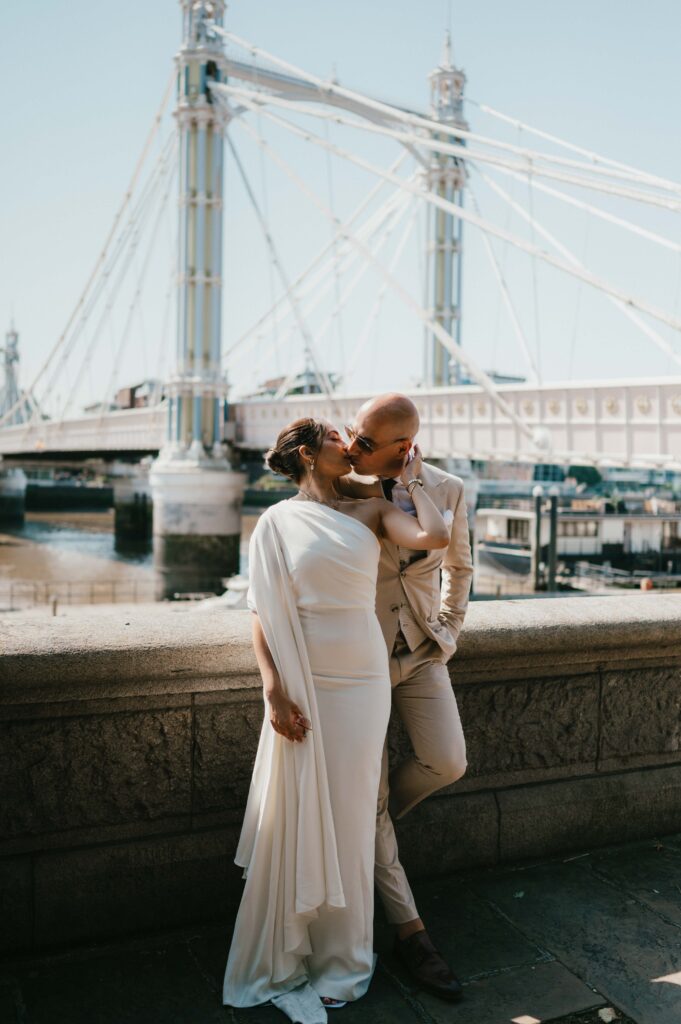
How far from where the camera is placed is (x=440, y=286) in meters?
36.2

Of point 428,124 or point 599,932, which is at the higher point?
point 428,124

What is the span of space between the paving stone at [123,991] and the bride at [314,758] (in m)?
0.10

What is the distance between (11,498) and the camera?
5659cm

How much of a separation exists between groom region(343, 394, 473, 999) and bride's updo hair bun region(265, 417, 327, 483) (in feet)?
0.28

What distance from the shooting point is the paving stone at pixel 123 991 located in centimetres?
204

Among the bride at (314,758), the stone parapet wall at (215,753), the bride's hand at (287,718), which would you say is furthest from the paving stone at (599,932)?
the bride's hand at (287,718)

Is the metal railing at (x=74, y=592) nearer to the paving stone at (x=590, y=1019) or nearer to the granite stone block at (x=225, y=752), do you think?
the granite stone block at (x=225, y=752)

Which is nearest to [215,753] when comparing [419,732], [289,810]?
[289,810]

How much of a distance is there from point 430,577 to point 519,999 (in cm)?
97

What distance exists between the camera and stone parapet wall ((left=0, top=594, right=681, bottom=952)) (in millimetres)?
2336

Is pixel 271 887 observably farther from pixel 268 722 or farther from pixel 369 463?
pixel 369 463

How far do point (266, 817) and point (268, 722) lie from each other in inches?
8.4

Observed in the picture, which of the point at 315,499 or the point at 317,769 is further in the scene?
the point at 315,499

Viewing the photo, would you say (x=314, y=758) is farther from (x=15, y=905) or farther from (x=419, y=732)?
(x=15, y=905)
